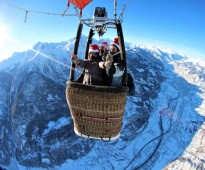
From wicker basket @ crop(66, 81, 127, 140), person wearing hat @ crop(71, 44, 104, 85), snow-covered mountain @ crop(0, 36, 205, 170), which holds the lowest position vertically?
snow-covered mountain @ crop(0, 36, 205, 170)

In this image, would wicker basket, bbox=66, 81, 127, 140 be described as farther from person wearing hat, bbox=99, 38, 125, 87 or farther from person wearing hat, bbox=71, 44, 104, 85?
person wearing hat, bbox=71, 44, 104, 85

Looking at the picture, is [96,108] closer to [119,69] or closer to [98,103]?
[98,103]

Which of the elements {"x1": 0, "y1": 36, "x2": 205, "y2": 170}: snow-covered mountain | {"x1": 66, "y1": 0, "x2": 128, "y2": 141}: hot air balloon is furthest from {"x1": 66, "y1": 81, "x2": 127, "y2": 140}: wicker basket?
{"x1": 0, "y1": 36, "x2": 205, "y2": 170}: snow-covered mountain

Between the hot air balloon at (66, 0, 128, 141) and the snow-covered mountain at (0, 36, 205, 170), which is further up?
the hot air balloon at (66, 0, 128, 141)

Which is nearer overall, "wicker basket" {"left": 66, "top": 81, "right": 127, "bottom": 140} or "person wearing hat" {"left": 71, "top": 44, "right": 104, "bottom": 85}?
"wicker basket" {"left": 66, "top": 81, "right": 127, "bottom": 140}

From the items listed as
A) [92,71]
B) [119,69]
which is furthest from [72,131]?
[119,69]

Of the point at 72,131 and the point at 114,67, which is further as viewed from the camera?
the point at 72,131

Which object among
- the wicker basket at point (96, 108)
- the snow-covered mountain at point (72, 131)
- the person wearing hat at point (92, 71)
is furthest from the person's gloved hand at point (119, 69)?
the snow-covered mountain at point (72, 131)
